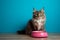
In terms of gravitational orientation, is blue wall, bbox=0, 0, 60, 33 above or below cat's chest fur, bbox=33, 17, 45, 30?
above

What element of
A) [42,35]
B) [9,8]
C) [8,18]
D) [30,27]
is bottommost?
[42,35]

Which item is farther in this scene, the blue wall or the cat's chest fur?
the blue wall

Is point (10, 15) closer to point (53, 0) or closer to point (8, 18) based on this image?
point (8, 18)

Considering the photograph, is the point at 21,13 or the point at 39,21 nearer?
the point at 39,21

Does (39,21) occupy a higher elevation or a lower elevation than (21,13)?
lower

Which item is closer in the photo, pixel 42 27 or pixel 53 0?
pixel 42 27

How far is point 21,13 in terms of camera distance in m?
1.82

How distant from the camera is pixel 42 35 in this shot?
4.24ft

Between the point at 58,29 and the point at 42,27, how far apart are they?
17.2 inches

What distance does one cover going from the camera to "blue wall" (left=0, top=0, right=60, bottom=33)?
1808mm

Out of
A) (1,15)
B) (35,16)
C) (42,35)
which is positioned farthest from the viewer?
(1,15)

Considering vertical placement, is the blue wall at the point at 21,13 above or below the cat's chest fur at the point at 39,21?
above

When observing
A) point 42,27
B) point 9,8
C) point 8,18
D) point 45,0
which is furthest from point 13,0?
point 42,27

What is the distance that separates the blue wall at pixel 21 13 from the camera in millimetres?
1808
